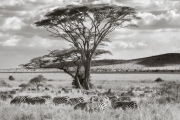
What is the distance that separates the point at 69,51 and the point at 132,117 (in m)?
22.0

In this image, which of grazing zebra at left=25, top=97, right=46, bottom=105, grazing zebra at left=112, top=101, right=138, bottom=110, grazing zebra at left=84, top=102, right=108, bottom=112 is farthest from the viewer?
grazing zebra at left=25, top=97, right=46, bottom=105

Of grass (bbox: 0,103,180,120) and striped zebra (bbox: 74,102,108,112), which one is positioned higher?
striped zebra (bbox: 74,102,108,112)

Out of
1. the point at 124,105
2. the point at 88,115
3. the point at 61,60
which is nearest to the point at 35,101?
the point at 124,105

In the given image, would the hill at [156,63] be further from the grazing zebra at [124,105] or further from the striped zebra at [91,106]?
the striped zebra at [91,106]

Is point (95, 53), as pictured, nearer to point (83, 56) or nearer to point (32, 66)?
point (83, 56)

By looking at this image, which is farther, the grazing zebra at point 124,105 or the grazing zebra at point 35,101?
the grazing zebra at point 35,101

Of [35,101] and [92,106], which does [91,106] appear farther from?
[35,101]

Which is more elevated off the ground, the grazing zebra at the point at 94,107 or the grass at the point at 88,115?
the grazing zebra at the point at 94,107

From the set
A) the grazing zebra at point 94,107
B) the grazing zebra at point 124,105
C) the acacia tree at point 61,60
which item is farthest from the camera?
the acacia tree at point 61,60

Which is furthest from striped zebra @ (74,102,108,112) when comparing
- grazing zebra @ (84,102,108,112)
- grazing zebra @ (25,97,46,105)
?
grazing zebra @ (25,97,46,105)

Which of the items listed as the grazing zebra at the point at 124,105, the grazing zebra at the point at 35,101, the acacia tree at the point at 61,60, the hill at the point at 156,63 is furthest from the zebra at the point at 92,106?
the hill at the point at 156,63

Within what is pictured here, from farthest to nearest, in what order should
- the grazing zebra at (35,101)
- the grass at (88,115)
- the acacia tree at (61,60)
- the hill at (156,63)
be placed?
the hill at (156,63) → the acacia tree at (61,60) → the grazing zebra at (35,101) → the grass at (88,115)

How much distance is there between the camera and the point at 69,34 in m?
29.2

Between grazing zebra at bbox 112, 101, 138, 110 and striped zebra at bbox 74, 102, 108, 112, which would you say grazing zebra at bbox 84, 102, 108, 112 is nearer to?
striped zebra at bbox 74, 102, 108, 112
